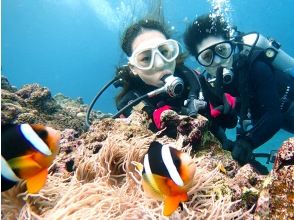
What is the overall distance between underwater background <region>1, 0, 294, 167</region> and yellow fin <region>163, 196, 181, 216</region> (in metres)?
22.9

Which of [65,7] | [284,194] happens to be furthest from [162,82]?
[65,7]

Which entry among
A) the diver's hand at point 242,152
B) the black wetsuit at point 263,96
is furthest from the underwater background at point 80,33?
the diver's hand at point 242,152

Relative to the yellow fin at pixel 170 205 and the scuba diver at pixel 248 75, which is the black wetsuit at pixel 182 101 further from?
the yellow fin at pixel 170 205

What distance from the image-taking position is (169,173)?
4.79ft

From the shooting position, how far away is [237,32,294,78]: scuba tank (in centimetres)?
453

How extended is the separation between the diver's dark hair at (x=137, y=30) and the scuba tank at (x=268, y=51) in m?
1.16

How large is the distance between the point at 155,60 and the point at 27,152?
2962mm

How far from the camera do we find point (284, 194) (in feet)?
5.32

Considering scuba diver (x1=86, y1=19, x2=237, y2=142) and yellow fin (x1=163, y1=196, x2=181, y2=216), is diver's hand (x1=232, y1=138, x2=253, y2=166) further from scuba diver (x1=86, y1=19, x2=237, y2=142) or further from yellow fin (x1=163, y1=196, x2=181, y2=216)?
yellow fin (x1=163, y1=196, x2=181, y2=216)

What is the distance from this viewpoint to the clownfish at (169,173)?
4.83ft

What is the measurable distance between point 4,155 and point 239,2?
69.5m

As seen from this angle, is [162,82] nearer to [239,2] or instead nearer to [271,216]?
[271,216]

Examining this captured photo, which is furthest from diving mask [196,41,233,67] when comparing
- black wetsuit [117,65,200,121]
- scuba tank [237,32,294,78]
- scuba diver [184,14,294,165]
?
black wetsuit [117,65,200,121]

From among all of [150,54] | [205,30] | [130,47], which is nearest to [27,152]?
[150,54]
